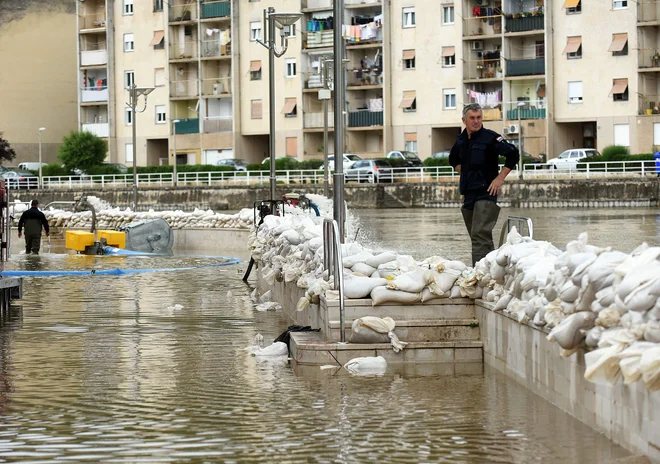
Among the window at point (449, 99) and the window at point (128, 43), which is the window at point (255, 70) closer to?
the window at point (128, 43)

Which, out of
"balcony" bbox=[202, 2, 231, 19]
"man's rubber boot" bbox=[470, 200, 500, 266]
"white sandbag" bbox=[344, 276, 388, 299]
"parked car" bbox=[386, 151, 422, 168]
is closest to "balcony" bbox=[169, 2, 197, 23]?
"balcony" bbox=[202, 2, 231, 19]

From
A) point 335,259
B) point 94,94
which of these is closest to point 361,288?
point 335,259

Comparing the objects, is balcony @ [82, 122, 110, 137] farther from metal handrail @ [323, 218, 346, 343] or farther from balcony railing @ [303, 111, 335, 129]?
metal handrail @ [323, 218, 346, 343]

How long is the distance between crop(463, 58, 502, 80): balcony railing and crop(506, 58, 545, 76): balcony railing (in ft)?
3.38

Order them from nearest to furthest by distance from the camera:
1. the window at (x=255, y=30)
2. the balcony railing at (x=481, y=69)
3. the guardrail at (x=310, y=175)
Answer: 1. the guardrail at (x=310, y=175)
2. the balcony railing at (x=481, y=69)
3. the window at (x=255, y=30)

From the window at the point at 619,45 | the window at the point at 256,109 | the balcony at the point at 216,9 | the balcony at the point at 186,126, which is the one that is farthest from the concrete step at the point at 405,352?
the balcony at the point at 186,126

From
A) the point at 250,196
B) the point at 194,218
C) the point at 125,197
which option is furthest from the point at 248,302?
the point at 125,197

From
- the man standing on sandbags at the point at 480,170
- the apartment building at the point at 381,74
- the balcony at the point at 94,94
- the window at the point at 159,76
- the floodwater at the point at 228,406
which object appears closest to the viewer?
the floodwater at the point at 228,406

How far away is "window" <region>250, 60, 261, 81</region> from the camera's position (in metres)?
79.0

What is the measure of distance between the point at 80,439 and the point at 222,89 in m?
74.6

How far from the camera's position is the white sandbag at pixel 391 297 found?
412 inches

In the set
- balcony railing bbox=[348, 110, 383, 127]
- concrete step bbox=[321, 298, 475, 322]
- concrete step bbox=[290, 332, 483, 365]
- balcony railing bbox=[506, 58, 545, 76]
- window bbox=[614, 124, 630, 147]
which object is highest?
balcony railing bbox=[506, 58, 545, 76]

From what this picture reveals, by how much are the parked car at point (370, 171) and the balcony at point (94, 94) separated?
25987 millimetres

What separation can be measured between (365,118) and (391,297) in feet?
215
